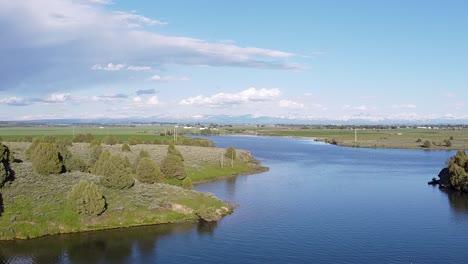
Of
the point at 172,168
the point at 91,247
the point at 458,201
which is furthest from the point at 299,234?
the point at 458,201

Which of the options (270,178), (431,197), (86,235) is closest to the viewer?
(86,235)

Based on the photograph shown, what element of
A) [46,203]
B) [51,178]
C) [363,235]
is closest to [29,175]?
[51,178]

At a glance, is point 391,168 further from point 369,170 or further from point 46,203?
point 46,203

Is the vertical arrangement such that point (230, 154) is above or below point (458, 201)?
above

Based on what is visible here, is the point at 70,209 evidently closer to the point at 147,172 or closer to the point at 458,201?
the point at 147,172

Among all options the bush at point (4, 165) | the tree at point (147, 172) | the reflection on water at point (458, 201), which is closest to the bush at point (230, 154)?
the tree at point (147, 172)

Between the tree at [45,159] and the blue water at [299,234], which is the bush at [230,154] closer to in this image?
the blue water at [299,234]
